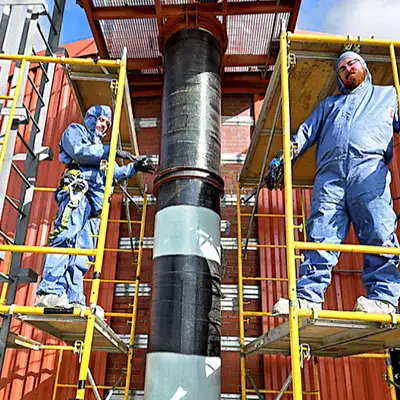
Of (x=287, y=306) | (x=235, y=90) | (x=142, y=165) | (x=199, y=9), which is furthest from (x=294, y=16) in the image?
(x=287, y=306)

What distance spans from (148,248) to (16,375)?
8.66ft

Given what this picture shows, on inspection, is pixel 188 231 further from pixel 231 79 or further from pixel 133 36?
pixel 133 36

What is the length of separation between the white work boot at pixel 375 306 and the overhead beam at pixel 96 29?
5.77 metres

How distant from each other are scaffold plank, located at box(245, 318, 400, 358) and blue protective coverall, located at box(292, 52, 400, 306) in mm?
262

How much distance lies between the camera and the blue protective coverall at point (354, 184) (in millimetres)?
3803

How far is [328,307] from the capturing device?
6.72 m

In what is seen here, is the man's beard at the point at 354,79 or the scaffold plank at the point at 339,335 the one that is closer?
the scaffold plank at the point at 339,335

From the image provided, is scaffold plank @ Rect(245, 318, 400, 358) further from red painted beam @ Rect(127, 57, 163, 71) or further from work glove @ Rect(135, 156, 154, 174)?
red painted beam @ Rect(127, 57, 163, 71)

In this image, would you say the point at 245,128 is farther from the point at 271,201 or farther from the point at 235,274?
the point at 235,274

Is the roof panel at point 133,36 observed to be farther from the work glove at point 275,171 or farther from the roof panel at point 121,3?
the work glove at point 275,171

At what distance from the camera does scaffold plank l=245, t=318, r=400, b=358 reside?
3490 millimetres

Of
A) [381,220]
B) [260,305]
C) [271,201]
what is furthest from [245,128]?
[381,220]

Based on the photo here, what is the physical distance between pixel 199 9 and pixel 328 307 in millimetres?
4906

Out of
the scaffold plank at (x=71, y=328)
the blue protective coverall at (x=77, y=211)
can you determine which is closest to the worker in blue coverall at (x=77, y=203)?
the blue protective coverall at (x=77, y=211)
